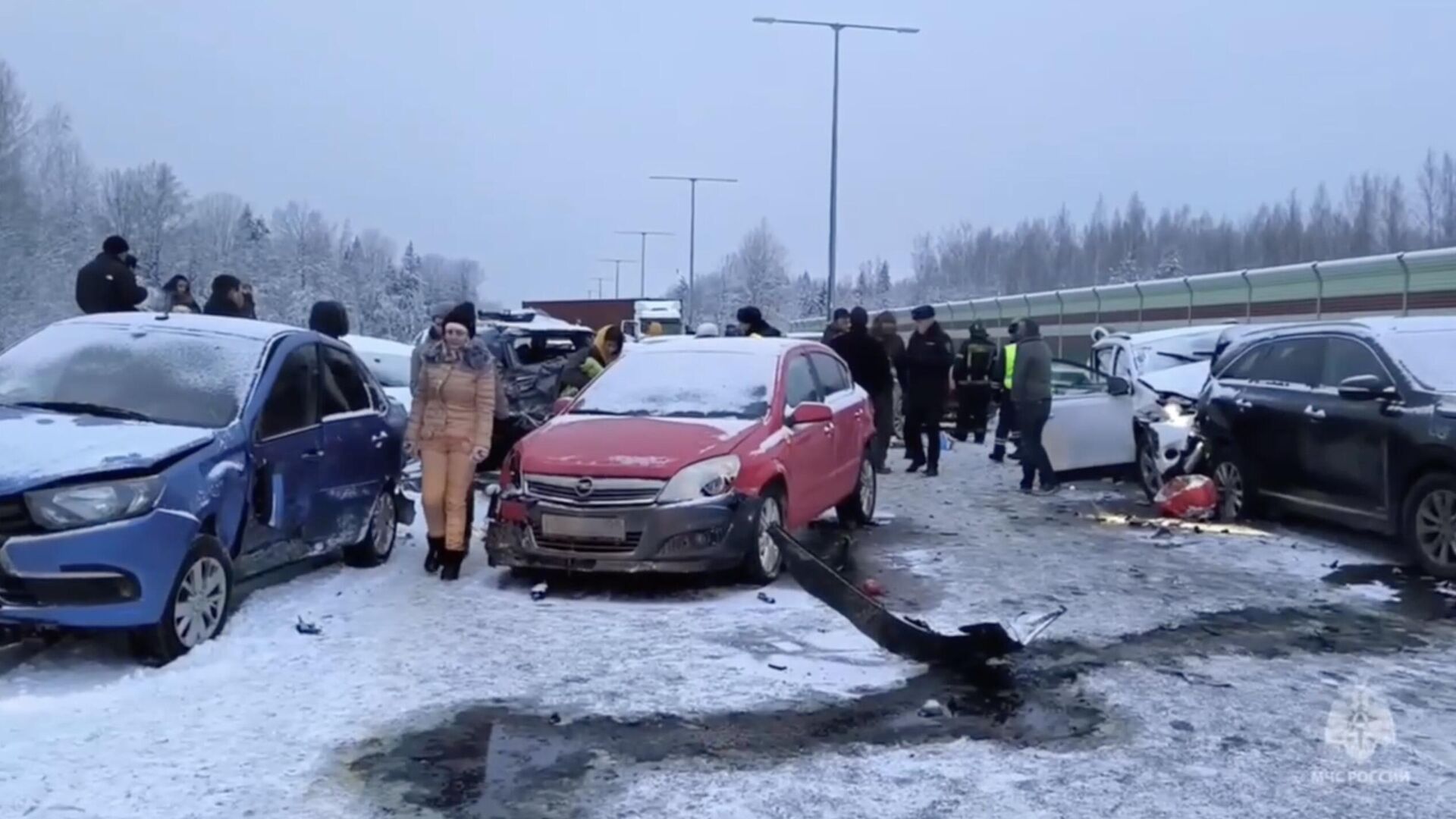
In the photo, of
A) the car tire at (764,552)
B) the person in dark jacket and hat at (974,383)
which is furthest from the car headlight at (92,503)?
the person in dark jacket and hat at (974,383)

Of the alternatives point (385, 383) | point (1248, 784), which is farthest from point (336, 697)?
point (385, 383)

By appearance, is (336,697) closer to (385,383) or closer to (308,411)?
(308,411)

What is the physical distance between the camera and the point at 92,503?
252 inches

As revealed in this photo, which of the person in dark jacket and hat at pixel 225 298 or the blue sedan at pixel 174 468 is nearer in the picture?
the blue sedan at pixel 174 468

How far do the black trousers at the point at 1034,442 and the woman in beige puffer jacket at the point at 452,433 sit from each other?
279 inches

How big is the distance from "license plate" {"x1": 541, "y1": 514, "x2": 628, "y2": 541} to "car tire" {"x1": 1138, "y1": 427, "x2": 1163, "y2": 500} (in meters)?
6.95

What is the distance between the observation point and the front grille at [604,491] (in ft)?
28.8

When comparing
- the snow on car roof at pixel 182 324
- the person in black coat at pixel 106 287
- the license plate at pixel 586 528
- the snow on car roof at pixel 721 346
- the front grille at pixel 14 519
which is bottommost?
the license plate at pixel 586 528

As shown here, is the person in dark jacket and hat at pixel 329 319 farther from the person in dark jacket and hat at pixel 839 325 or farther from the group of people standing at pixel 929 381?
the person in dark jacket and hat at pixel 839 325

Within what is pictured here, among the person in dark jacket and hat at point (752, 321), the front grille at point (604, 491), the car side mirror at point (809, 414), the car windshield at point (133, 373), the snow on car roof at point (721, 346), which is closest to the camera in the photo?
the car windshield at point (133, 373)

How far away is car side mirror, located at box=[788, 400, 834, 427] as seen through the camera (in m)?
10.0

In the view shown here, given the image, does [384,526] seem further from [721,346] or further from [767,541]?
[721,346]

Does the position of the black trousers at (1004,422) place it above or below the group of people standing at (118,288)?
below

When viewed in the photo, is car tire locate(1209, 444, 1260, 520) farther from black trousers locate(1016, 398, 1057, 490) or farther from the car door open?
black trousers locate(1016, 398, 1057, 490)
